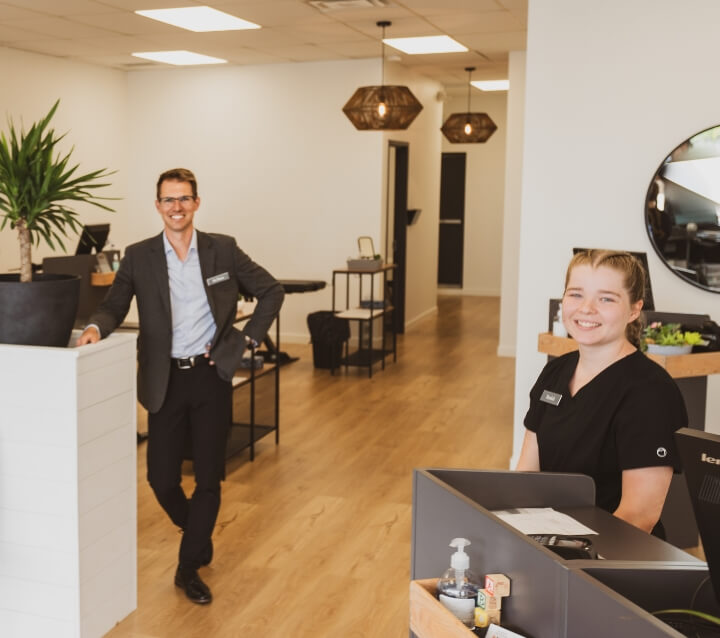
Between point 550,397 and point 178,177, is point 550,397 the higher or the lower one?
the lower one

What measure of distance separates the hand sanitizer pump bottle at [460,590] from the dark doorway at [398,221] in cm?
871

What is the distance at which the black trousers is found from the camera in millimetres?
3746

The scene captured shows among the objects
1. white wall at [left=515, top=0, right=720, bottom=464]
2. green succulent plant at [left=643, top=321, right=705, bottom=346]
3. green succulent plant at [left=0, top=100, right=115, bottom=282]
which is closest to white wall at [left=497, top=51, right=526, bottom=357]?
white wall at [left=515, top=0, right=720, bottom=464]

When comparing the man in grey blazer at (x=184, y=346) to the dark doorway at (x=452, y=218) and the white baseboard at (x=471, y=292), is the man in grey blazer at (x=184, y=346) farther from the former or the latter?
the dark doorway at (x=452, y=218)

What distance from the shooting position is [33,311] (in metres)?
3.11

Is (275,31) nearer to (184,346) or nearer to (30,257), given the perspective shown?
(184,346)

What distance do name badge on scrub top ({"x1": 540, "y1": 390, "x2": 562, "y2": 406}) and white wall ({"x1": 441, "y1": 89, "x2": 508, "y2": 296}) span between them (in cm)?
1244

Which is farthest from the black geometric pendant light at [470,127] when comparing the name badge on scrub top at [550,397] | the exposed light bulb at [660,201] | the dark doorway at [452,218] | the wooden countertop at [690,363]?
the name badge on scrub top at [550,397]

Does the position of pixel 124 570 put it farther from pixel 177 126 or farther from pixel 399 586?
pixel 177 126

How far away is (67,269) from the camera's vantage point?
6.85 meters

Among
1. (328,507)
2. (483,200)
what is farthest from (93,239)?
(483,200)

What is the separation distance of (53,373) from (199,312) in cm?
83

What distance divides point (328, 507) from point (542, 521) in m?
3.24

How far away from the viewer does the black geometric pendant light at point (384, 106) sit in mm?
7391
